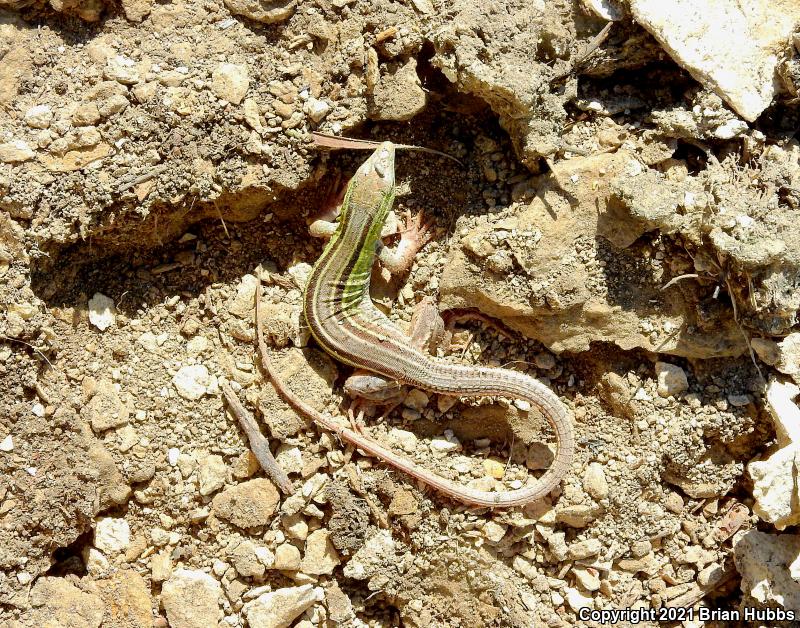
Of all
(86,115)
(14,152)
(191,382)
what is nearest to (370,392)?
(191,382)

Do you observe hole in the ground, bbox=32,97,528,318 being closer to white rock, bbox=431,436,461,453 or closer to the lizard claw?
the lizard claw

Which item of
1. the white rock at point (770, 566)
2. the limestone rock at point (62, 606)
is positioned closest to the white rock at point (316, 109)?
A: the limestone rock at point (62, 606)

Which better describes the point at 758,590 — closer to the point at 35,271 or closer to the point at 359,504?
the point at 359,504

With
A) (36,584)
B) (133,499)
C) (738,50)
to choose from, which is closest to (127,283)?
(133,499)

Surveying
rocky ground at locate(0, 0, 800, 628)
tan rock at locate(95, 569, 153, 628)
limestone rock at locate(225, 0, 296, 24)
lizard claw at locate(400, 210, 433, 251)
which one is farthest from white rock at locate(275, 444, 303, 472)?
limestone rock at locate(225, 0, 296, 24)

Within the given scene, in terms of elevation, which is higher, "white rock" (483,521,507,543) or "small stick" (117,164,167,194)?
"small stick" (117,164,167,194)

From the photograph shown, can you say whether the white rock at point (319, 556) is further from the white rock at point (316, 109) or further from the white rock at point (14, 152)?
the white rock at point (14, 152)

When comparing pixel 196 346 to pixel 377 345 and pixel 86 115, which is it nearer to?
pixel 377 345
